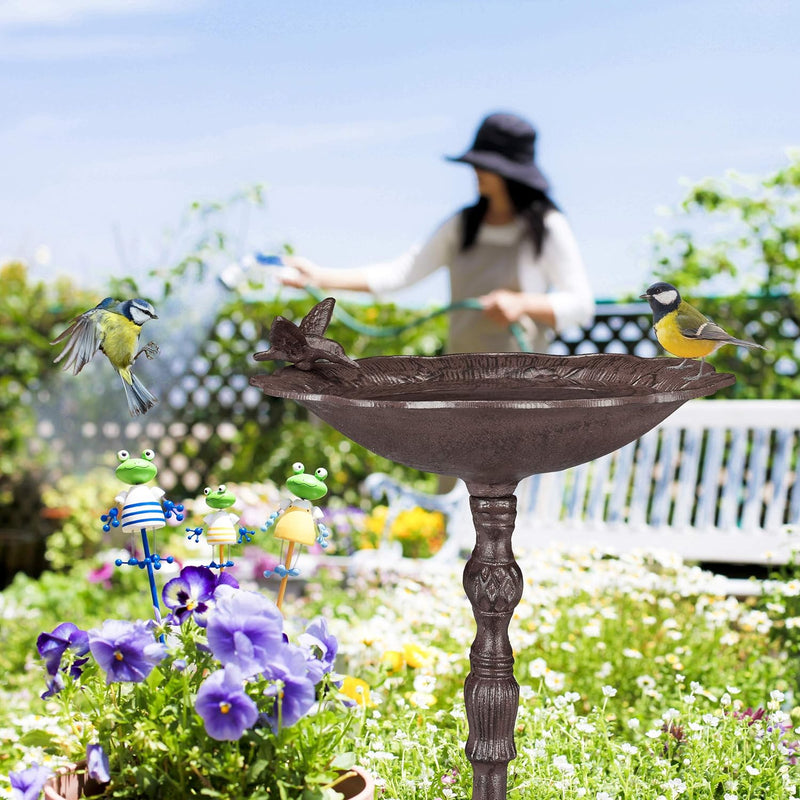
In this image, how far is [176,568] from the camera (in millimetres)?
1897

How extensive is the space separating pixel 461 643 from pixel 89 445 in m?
4.10

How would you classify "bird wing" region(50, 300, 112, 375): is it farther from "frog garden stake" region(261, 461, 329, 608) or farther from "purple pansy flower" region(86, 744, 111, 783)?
"purple pansy flower" region(86, 744, 111, 783)

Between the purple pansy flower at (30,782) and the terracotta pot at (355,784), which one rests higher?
the terracotta pot at (355,784)

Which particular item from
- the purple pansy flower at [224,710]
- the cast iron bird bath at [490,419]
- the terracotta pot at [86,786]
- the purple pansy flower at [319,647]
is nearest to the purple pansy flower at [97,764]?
the terracotta pot at [86,786]

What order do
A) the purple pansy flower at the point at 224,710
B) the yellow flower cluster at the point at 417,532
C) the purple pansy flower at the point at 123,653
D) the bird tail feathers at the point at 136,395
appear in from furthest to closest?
the yellow flower cluster at the point at 417,532, the bird tail feathers at the point at 136,395, the purple pansy flower at the point at 123,653, the purple pansy flower at the point at 224,710

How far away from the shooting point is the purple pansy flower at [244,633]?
1.44 meters

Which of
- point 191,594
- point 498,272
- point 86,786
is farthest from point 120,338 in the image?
point 498,272

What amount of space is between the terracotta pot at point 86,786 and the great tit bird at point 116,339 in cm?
58

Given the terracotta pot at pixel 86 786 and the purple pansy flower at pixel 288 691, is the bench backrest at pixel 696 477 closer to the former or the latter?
the terracotta pot at pixel 86 786

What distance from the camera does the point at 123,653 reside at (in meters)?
1.51

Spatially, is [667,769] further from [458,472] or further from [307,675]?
[307,675]

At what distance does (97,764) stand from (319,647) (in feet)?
1.29

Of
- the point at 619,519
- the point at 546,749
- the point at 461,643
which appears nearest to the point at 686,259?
the point at 619,519

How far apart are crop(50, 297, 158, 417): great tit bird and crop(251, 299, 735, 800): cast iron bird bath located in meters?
0.23
